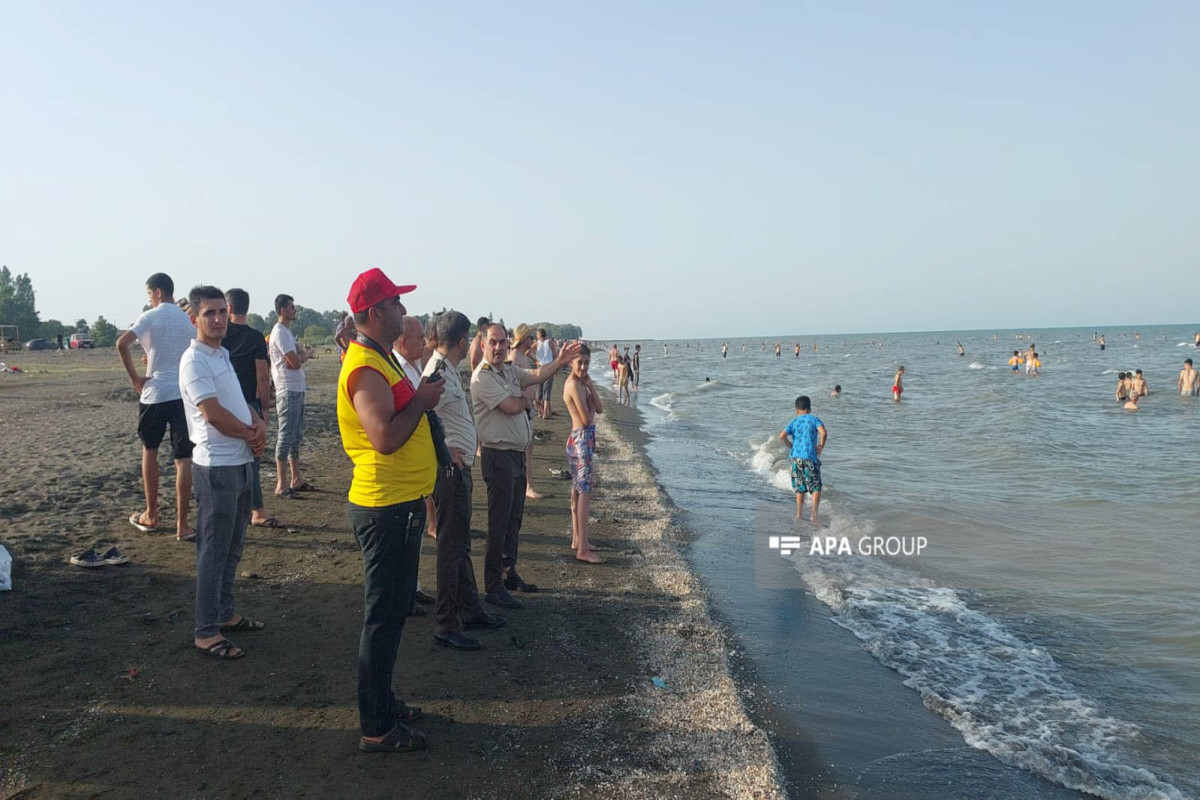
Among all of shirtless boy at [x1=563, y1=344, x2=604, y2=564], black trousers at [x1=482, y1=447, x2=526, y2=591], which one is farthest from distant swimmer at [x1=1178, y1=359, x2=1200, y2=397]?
black trousers at [x1=482, y1=447, x2=526, y2=591]

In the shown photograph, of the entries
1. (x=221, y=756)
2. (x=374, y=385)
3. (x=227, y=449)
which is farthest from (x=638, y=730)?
(x=227, y=449)

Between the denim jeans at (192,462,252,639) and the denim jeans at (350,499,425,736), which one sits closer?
the denim jeans at (350,499,425,736)

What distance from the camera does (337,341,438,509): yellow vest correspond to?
317cm

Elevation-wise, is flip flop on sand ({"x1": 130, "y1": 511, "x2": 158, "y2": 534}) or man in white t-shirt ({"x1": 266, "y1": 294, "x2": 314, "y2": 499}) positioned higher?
man in white t-shirt ({"x1": 266, "y1": 294, "x2": 314, "y2": 499})

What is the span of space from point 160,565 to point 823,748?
16.3 ft

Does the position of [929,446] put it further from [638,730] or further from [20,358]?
[20,358]

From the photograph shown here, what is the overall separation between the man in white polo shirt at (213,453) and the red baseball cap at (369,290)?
148 centimetres

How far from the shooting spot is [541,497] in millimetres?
9484

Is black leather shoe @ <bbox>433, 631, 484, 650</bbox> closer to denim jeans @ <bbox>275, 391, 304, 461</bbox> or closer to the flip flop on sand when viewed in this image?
the flip flop on sand

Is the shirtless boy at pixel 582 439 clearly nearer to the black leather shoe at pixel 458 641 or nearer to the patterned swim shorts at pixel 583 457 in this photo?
the patterned swim shorts at pixel 583 457

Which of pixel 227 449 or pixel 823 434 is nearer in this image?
pixel 227 449

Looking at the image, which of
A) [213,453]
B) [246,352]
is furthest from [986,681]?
[246,352]

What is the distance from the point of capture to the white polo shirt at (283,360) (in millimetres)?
7672

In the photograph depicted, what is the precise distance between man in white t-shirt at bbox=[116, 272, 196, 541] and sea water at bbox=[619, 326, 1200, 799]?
4.55 metres
